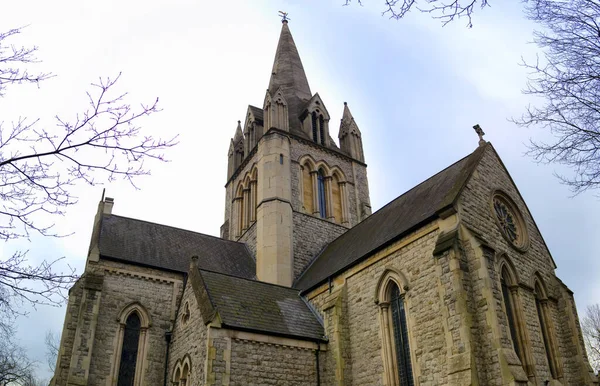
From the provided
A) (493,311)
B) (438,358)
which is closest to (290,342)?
(438,358)

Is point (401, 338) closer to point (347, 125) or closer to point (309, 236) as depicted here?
point (309, 236)

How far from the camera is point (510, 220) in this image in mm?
16703

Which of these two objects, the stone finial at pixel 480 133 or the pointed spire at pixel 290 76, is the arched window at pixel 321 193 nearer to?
the pointed spire at pixel 290 76

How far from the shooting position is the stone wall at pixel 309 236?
24.3 meters

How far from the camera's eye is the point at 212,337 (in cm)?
1427

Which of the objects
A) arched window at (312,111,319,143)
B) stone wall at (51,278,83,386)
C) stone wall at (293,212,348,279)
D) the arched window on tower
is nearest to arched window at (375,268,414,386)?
stone wall at (293,212,348,279)

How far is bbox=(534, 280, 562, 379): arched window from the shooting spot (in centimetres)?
1455

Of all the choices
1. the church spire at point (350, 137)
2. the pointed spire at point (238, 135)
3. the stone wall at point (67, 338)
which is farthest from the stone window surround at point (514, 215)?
the pointed spire at point (238, 135)

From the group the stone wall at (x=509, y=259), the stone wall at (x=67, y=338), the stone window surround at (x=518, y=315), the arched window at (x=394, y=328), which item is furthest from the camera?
the stone wall at (x=67, y=338)

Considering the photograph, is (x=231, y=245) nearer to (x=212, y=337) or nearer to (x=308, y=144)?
(x=308, y=144)

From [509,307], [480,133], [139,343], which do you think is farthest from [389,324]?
[139,343]

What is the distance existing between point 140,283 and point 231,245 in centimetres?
695

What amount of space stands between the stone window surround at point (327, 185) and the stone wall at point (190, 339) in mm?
10530

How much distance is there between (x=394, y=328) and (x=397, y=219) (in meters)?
4.32
